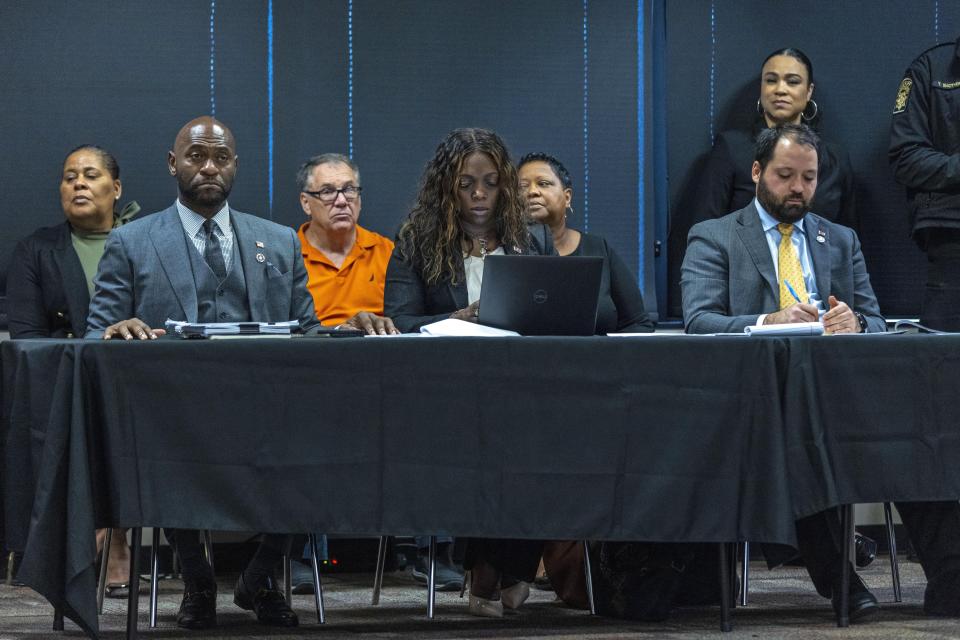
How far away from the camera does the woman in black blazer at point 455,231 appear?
3982 mm

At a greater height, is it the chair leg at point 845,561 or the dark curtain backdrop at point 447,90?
the dark curtain backdrop at point 447,90

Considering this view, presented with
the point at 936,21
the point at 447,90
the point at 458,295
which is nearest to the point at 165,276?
the point at 458,295

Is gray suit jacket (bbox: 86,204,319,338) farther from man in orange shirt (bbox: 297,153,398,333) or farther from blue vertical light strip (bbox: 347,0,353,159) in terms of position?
blue vertical light strip (bbox: 347,0,353,159)

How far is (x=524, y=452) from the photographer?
298cm

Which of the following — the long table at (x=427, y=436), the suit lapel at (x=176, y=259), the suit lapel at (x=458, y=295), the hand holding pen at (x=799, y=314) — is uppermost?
the suit lapel at (x=176, y=259)

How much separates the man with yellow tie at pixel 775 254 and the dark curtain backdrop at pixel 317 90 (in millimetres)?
1448

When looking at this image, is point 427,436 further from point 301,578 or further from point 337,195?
point 337,195

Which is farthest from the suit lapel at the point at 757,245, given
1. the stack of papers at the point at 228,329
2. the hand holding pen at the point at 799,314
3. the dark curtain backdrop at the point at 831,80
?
the stack of papers at the point at 228,329

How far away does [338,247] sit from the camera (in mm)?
4938

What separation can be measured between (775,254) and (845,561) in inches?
44.4

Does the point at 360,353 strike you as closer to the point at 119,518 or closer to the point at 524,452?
the point at 524,452

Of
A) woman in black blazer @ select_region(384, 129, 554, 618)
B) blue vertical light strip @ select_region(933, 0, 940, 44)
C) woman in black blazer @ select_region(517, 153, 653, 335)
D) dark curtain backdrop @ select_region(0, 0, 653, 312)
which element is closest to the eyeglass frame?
dark curtain backdrop @ select_region(0, 0, 653, 312)

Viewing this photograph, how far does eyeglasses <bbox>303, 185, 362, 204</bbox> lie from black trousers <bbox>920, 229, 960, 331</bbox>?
2.13m

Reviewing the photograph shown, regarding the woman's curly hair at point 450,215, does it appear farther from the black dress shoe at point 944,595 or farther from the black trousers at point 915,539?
the black dress shoe at point 944,595
